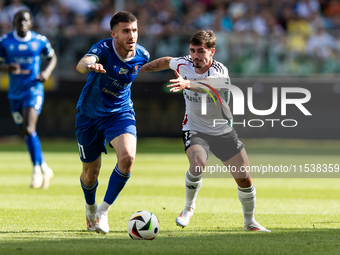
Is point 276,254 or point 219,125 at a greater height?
point 219,125

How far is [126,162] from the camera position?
18.8 feet

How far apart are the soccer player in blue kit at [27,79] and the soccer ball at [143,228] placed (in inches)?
176

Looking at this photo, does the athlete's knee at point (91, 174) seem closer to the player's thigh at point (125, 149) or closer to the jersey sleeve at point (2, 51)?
the player's thigh at point (125, 149)

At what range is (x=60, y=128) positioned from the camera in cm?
1972

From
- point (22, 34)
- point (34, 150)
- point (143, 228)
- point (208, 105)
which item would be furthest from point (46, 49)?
point (143, 228)

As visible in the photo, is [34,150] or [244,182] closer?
[244,182]

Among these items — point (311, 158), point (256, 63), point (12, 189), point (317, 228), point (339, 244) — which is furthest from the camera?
point (256, 63)

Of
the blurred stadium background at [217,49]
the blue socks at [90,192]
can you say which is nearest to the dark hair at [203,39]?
the blue socks at [90,192]

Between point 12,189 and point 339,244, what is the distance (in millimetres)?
5868

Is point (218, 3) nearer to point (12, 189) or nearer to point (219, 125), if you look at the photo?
point (12, 189)

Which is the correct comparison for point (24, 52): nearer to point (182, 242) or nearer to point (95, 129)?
point (95, 129)

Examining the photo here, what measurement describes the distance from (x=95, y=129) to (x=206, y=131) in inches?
47.7

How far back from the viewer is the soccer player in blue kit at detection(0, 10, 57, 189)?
9.75 m

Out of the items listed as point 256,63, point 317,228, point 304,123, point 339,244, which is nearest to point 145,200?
point 317,228
